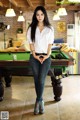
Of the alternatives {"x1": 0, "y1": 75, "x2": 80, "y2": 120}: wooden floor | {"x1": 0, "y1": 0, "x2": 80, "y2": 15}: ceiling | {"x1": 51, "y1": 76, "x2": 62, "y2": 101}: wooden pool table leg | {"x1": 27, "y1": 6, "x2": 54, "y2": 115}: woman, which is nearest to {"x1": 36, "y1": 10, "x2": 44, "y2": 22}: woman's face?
{"x1": 27, "y1": 6, "x2": 54, "y2": 115}: woman

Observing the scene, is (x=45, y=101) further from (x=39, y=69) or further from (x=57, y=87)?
(x=39, y=69)

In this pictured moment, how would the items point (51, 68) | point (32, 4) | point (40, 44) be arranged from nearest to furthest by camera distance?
point (40, 44), point (51, 68), point (32, 4)

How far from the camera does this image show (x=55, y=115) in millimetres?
3420

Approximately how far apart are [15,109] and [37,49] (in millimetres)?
1015

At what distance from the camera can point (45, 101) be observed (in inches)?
164

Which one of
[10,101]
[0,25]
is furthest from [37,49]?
[0,25]

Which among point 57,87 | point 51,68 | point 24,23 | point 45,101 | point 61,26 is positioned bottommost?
point 45,101

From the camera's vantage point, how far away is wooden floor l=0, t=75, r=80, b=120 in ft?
11.2

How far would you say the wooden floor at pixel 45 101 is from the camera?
3412mm

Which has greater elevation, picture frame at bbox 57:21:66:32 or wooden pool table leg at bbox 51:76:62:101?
picture frame at bbox 57:21:66:32

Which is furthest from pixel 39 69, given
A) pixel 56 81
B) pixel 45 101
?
pixel 45 101

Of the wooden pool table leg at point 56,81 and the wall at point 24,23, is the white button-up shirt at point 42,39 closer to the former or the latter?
the wooden pool table leg at point 56,81

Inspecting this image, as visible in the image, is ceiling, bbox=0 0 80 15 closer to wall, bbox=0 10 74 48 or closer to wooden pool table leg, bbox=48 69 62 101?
wall, bbox=0 10 74 48

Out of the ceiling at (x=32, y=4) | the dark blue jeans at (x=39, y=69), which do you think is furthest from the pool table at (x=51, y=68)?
the ceiling at (x=32, y=4)
